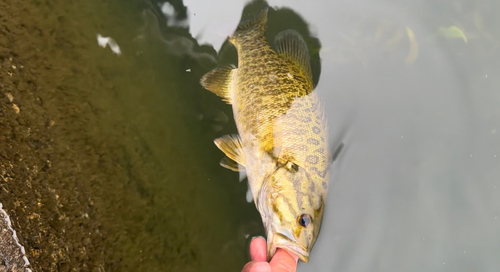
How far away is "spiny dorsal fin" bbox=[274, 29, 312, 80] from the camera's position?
9.19 feet

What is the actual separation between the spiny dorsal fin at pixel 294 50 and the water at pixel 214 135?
392mm

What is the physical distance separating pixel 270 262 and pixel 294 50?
1.74 meters

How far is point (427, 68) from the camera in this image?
314cm

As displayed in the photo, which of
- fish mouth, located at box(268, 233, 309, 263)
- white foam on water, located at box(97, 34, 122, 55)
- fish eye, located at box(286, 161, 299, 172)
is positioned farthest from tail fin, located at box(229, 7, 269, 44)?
fish mouth, located at box(268, 233, 309, 263)

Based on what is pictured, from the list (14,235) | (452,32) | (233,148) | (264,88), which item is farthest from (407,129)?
(14,235)

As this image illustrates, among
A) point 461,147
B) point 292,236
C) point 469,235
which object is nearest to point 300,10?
point 461,147

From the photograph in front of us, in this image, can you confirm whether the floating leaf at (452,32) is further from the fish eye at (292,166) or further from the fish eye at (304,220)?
the fish eye at (304,220)

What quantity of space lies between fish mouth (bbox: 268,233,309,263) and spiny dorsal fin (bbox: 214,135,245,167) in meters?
0.73

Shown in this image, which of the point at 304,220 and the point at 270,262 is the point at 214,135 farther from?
the point at 270,262

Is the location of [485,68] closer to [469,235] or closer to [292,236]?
[469,235]

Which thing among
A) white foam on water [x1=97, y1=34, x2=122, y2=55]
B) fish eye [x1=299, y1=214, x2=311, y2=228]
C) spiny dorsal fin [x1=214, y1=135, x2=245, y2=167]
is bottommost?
spiny dorsal fin [x1=214, y1=135, x2=245, y2=167]

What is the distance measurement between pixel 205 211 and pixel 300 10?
218 cm

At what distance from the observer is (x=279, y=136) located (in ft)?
8.29

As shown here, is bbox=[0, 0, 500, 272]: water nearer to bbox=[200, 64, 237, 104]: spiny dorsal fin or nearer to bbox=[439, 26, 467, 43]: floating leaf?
bbox=[439, 26, 467, 43]: floating leaf
